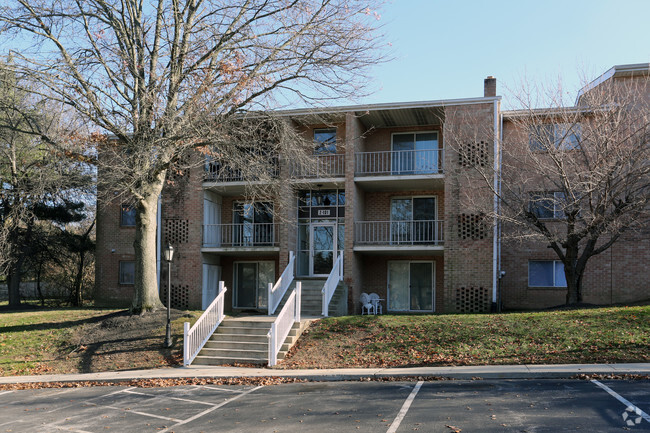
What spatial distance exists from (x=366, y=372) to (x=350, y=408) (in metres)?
3.12

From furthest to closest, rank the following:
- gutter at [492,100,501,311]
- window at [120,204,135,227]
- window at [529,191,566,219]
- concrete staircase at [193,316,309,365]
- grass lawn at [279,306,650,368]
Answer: window at [120,204,135,227], window at [529,191,566,219], gutter at [492,100,501,311], concrete staircase at [193,316,309,365], grass lawn at [279,306,650,368]

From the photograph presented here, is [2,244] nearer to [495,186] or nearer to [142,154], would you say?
[142,154]

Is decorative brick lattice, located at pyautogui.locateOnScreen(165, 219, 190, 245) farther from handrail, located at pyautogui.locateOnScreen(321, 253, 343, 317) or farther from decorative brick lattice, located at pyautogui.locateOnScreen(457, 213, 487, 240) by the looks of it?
decorative brick lattice, located at pyautogui.locateOnScreen(457, 213, 487, 240)

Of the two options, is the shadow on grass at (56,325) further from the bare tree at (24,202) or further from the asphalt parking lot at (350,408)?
the asphalt parking lot at (350,408)

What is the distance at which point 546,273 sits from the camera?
21.9 meters

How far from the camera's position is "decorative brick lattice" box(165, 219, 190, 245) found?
22750 mm

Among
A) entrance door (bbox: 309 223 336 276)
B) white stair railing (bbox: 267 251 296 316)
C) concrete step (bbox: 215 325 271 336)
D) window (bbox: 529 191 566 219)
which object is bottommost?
concrete step (bbox: 215 325 271 336)

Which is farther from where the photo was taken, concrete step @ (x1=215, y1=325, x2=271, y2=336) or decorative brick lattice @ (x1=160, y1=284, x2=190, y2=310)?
decorative brick lattice @ (x1=160, y1=284, x2=190, y2=310)

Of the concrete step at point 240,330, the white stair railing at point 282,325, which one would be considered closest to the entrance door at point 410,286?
the white stair railing at point 282,325

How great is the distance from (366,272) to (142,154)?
429 inches

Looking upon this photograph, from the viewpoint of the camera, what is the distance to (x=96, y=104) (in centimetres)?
1565

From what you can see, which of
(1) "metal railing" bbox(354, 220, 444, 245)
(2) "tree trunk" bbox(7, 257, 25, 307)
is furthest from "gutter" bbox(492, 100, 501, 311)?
(2) "tree trunk" bbox(7, 257, 25, 307)

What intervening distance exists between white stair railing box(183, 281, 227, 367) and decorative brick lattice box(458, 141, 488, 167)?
9.60 meters

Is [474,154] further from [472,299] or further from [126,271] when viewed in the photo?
[126,271]
